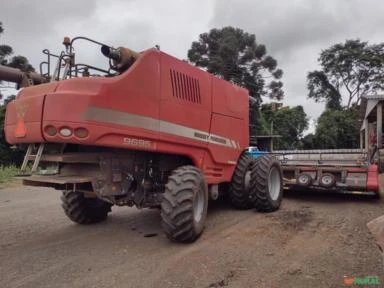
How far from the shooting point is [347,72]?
50.7 meters

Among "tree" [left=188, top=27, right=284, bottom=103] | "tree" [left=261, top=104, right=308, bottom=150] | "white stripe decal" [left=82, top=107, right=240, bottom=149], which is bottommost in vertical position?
"white stripe decal" [left=82, top=107, right=240, bottom=149]

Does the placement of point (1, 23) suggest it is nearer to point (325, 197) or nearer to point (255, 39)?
point (255, 39)

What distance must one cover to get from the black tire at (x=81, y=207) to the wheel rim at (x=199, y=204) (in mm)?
2018

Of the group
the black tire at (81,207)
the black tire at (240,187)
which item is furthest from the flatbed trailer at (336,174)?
the black tire at (81,207)

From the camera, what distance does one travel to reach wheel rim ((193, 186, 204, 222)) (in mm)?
5520

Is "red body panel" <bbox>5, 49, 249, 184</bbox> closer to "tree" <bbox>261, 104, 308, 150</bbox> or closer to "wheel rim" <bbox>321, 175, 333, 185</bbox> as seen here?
"wheel rim" <bbox>321, 175, 333, 185</bbox>

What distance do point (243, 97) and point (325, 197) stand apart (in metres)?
3.51

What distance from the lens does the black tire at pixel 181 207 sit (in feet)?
16.8

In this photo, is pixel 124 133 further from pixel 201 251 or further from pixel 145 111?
pixel 201 251

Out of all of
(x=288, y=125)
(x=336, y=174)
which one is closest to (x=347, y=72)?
(x=288, y=125)

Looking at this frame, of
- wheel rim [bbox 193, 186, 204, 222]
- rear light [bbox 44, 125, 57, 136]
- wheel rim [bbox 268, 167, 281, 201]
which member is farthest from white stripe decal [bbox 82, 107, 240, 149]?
wheel rim [bbox 268, 167, 281, 201]

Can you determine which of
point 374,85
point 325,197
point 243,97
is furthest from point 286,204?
point 374,85

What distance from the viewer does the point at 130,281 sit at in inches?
163

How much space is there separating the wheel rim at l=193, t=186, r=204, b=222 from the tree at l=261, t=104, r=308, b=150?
3354 cm
